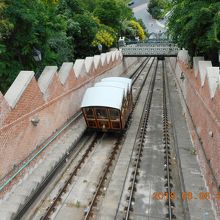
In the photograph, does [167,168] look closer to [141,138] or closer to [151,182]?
[151,182]

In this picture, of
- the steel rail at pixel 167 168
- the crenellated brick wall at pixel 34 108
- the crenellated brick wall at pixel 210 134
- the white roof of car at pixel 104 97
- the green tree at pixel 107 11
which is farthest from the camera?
the green tree at pixel 107 11

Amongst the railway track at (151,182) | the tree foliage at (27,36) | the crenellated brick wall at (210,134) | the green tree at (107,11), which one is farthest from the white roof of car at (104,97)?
the green tree at (107,11)

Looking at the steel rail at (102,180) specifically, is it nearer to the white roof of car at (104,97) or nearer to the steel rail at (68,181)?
the steel rail at (68,181)

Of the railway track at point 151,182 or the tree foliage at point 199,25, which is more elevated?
the tree foliage at point 199,25

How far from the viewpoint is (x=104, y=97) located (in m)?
10.9

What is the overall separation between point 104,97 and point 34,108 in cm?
359

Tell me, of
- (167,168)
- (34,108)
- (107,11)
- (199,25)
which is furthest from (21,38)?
(107,11)

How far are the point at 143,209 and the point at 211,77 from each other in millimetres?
5629

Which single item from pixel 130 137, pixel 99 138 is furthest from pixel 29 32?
pixel 130 137

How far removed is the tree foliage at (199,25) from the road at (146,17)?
64002 mm

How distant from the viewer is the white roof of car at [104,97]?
1059 cm

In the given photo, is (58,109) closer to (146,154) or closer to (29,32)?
(29,32)
